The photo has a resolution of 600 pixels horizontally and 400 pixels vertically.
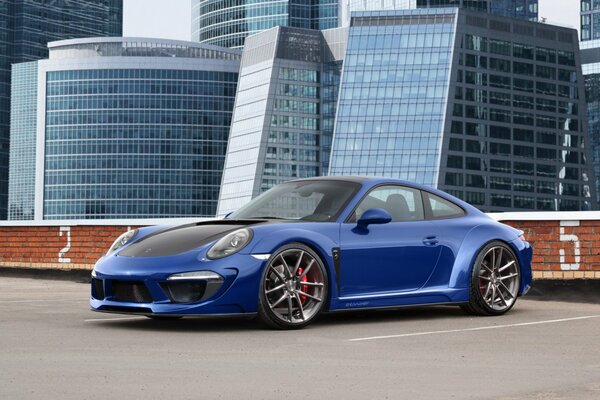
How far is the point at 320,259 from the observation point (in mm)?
10070

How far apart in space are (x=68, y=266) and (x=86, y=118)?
13649 centimetres

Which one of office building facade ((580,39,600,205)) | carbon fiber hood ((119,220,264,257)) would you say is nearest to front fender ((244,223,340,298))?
carbon fiber hood ((119,220,264,257))

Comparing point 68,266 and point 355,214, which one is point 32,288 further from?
point 355,214

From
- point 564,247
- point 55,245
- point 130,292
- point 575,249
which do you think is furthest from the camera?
point 55,245

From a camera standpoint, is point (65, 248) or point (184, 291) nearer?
point (184, 291)

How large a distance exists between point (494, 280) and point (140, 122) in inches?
5598

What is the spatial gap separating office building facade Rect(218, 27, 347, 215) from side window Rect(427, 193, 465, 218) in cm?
12637

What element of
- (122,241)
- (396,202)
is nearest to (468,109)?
(396,202)

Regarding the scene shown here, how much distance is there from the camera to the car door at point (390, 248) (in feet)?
33.9

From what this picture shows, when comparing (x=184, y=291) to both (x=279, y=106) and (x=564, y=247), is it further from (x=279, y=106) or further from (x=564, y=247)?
(x=279, y=106)

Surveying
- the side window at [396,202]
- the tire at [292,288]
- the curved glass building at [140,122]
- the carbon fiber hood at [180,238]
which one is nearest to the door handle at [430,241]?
the side window at [396,202]

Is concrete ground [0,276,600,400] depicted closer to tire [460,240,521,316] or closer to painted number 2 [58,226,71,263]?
tire [460,240,521,316]

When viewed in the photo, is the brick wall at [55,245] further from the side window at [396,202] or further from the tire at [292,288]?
the tire at [292,288]

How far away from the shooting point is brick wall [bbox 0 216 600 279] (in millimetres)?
14312
